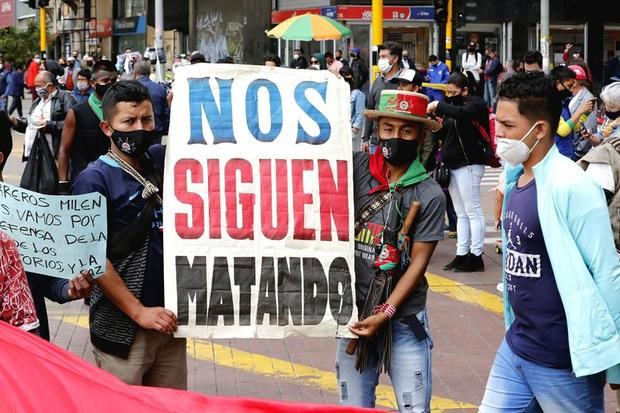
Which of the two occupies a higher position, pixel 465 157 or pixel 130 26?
pixel 130 26

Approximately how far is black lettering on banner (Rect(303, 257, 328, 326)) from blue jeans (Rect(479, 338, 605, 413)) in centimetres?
74

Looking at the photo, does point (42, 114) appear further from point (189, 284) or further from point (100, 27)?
point (100, 27)

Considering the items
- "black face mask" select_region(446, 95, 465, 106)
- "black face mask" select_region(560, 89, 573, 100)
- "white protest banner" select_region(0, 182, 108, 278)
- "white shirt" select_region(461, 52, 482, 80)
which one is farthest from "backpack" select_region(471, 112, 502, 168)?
"white shirt" select_region(461, 52, 482, 80)

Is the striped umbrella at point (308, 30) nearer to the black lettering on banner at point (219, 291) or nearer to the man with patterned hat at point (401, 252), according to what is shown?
the man with patterned hat at point (401, 252)

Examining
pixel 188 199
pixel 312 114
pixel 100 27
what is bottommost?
pixel 188 199

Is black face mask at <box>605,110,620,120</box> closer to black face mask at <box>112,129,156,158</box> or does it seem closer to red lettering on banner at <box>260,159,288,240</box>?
red lettering on banner at <box>260,159,288,240</box>

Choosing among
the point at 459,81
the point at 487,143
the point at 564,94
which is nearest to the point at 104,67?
the point at 459,81

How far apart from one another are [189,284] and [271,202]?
0.45 metres

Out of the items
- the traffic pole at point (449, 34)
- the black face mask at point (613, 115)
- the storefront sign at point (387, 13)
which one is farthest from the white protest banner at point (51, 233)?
the storefront sign at point (387, 13)

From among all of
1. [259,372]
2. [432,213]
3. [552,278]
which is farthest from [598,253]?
[259,372]

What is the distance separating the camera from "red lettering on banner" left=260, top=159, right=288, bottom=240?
173 inches

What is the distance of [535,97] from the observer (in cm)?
419

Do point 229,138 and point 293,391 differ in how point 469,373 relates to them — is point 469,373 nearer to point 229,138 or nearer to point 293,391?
point 293,391

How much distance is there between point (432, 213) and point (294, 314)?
70 centimetres
